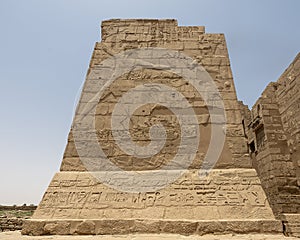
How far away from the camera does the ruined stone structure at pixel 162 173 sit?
2.91m

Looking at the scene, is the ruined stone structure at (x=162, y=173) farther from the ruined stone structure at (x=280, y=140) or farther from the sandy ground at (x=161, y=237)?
the ruined stone structure at (x=280, y=140)

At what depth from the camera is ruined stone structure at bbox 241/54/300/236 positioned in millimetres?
7027

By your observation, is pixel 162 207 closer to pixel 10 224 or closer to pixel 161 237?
pixel 161 237

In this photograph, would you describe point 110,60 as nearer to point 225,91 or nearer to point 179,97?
point 179,97

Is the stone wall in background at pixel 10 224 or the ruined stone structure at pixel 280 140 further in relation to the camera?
the stone wall in background at pixel 10 224

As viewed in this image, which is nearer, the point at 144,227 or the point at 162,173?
the point at 144,227

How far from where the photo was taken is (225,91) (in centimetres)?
416

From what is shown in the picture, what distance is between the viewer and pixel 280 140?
7.74m

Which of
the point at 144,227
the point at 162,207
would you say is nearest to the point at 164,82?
the point at 162,207

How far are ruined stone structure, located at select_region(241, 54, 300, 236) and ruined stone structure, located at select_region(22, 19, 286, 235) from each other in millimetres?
3889

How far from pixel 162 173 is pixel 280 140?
568 centimetres

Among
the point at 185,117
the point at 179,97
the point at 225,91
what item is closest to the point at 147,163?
the point at 185,117

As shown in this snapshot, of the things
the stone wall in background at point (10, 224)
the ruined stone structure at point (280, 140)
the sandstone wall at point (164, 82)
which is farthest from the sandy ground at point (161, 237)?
the stone wall in background at point (10, 224)

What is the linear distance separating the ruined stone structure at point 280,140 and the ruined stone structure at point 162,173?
3889 millimetres
